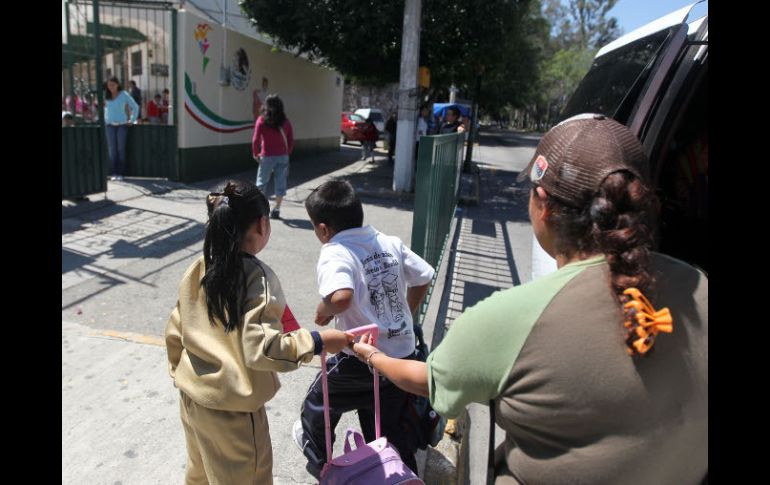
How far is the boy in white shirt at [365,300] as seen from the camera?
2.32 metres

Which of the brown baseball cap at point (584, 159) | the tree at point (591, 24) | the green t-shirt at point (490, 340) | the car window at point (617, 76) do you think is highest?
the tree at point (591, 24)

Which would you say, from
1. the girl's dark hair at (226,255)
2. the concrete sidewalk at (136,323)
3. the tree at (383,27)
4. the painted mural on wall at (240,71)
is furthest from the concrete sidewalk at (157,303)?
the tree at (383,27)

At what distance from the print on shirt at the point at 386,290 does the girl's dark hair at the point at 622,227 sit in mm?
1236

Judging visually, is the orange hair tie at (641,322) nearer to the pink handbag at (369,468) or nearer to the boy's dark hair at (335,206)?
the pink handbag at (369,468)

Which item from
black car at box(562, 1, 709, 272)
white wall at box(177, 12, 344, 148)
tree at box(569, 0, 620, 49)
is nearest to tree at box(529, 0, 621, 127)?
tree at box(569, 0, 620, 49)

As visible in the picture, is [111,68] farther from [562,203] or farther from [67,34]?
[562,203]

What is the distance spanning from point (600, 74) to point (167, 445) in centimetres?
338

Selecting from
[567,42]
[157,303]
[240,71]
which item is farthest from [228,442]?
[567,42]

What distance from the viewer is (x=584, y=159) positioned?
1193 millimetres

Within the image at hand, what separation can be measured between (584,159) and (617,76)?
2137mm

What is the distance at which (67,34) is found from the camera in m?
6.95

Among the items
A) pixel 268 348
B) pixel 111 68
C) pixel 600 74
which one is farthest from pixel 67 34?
pixel 268 348

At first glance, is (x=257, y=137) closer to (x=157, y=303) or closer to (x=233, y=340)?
(x=157, y=303)

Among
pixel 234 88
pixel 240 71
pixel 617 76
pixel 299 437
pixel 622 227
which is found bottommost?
pixel 299 437
